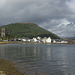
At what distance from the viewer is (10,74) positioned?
928 inches

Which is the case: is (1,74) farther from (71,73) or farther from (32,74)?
(71,73)

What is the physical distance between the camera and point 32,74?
2625cm

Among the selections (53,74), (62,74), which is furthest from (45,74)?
(62,74)

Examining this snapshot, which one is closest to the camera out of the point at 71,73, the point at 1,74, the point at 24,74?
the point at 1,74

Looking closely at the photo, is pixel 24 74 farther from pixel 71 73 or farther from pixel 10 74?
pixel 71 73

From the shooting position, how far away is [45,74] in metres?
26.7

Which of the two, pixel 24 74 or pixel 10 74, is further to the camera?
pixel 24 74

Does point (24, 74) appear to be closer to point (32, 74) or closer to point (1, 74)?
point (32, 74)

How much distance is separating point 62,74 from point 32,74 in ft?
20.0

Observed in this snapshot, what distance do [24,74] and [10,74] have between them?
9.93ft

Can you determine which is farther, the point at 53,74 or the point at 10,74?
the point at 53,74

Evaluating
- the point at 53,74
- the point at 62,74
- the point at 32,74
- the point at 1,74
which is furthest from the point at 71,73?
the point at 1,74

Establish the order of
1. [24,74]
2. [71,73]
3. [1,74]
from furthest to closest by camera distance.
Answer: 1. [71,73]
2. [24,74]
3. [1,74]

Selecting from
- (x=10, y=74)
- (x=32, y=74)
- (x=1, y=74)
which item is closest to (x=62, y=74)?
(x=32, y=74)
